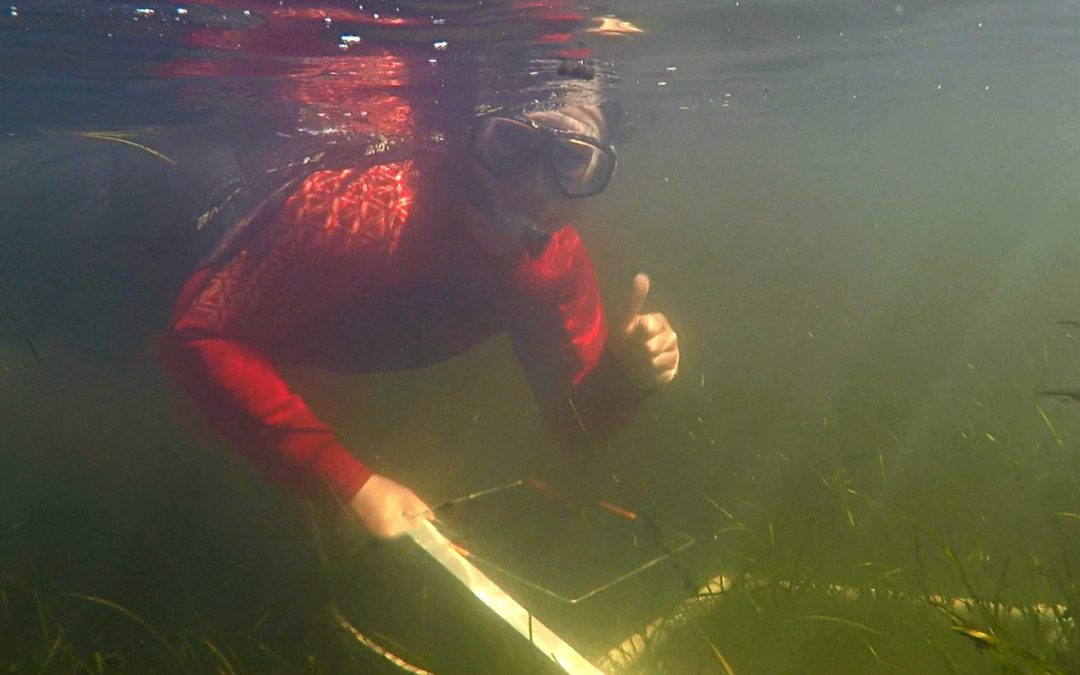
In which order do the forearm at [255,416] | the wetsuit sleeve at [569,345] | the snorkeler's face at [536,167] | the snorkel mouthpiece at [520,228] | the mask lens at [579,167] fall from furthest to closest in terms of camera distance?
the wetsuit sleeve at [569,345], the mask lens at [579,167], the snorkeler's face at [536,167], the snorkel mouthpiece at [520,228], the forearm at [255,416]

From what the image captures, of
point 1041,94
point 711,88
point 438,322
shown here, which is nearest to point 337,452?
point 438,322

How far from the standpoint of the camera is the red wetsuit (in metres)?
4.36

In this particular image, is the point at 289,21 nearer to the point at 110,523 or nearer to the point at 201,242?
the point at 201,242

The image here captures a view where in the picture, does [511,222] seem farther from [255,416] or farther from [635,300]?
[255,416]

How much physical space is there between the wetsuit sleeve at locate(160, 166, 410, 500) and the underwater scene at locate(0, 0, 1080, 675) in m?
0.03

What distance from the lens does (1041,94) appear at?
1282 inches

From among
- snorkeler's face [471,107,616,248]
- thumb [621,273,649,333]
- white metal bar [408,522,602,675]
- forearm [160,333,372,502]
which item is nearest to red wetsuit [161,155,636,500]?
forearm [160,333,372,502]

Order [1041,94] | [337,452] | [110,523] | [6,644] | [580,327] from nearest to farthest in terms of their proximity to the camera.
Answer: [337,452] → [6,644] → [580,327] → [110,523] → [1041,94]

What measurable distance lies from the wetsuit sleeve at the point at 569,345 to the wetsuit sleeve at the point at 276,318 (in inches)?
63.8

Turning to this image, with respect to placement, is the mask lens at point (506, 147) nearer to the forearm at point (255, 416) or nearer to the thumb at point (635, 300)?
the thumb at point (635, 300)

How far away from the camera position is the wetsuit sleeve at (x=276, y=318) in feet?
14.2

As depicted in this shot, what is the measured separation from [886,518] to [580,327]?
3531mm

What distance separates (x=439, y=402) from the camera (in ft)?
37.4

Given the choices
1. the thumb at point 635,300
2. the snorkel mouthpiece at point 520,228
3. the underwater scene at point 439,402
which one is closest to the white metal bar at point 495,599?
the underwater scene at point 439,402
